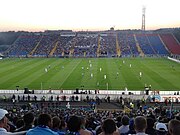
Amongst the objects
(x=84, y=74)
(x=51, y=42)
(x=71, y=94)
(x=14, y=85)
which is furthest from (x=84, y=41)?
(x=71, y=94)

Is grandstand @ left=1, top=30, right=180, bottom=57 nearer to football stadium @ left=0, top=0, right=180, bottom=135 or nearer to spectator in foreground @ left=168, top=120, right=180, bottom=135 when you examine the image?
football stadium @ left=0, top=0, right=180, bottom=135

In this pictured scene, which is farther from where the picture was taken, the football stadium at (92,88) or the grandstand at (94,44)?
the grandstand at (94,44)

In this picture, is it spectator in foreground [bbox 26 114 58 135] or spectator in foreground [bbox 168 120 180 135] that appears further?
spectator in foreground [bbox 26 114 58 135]

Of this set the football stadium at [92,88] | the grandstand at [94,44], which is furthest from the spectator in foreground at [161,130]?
the grandstand at [94,44]

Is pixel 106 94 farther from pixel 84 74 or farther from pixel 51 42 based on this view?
pixel 51 42

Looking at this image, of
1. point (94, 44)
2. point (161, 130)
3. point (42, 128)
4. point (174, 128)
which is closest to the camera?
point (174, 128)

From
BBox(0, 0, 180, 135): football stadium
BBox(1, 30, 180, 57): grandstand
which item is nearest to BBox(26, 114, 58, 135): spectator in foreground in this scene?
BBox(0, 0, 180, 135): football stadium

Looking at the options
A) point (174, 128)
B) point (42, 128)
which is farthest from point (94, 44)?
point (174, 128)

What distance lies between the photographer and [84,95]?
31.9m

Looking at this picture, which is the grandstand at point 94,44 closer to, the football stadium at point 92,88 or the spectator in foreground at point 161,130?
the football stadium at point 92,88

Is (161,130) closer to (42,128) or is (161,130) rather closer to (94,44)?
(42,128)

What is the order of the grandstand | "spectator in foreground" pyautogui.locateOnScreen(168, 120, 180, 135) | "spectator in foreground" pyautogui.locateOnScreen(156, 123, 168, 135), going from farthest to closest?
the grandstand < "spectator in foreground" pyautogui.locateOnScreen(156, 123, 168, 135) < "spectator in foreground" pyautogui.locateOnScreen(168, 120, 180, 135)

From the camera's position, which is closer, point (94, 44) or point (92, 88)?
point (92, 88)

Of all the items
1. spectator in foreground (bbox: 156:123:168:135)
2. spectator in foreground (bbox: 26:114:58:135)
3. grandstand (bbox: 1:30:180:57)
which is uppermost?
grandstand (bbox: 1:30:180:57)
